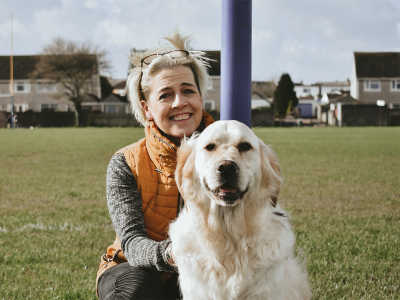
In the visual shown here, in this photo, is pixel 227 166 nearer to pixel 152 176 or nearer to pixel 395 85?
pixel 152 176

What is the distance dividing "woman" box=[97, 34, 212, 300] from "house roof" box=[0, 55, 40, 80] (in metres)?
65.1

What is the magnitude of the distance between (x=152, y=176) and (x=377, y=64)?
6667 cm

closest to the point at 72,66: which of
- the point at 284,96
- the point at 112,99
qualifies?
the point at 112,99

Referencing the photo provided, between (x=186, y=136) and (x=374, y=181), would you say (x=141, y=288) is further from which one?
(x=374, y=181)

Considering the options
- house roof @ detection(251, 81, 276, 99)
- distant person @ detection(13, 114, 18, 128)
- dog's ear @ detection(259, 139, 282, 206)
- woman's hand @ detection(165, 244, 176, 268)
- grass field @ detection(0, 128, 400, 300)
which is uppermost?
house roof @ detection(251, 81, 276, 99)

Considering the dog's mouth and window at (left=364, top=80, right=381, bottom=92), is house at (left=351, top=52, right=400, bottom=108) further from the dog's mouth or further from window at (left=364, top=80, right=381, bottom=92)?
the dog's mouth

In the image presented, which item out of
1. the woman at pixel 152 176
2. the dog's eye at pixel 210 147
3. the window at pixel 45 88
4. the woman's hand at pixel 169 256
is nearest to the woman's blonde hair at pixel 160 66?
the woman at pixel 152 176

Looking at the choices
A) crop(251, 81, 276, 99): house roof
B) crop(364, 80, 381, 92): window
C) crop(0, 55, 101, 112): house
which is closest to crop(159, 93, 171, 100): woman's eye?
crop(0, 55, 101, 112): house

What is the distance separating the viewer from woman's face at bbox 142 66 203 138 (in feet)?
10.8

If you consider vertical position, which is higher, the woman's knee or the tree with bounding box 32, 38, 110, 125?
the tree with bounding box 32, 38, 110, 125

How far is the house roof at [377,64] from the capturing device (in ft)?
208

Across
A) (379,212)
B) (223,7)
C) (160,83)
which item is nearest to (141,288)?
(160,83)

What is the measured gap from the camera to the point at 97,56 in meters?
56.3

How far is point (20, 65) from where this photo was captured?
6544cm
